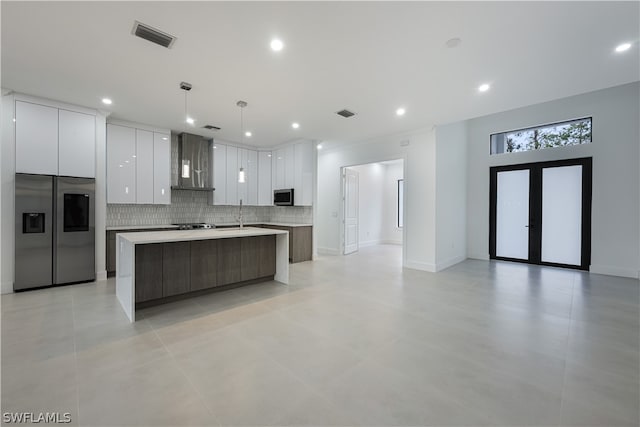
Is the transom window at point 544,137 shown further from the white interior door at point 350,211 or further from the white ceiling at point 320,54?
the white interior door at point 350,211

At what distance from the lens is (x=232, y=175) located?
6.73m

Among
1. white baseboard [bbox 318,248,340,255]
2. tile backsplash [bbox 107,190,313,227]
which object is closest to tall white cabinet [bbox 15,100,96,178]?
tile backsplash [bbox 107,190,313,227]

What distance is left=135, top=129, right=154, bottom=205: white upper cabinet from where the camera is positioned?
528 centimetres

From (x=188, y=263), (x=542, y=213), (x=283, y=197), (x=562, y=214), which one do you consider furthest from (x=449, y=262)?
(x=188, y=263)

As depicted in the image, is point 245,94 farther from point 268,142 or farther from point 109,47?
point 268,142

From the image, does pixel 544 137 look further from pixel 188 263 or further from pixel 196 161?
pixel 196 161

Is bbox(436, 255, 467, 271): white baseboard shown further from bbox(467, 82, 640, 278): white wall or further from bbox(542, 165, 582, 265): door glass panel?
bbox(467, 82, 640, 278): white wall

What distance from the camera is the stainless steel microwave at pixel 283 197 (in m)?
6.68

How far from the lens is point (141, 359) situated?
219 cm

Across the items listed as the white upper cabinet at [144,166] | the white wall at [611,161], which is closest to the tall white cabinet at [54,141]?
the white upper cabinet at [144,166]

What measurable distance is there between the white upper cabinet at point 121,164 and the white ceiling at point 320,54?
0.75 meters

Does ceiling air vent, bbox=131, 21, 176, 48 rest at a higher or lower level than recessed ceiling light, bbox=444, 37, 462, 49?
lower

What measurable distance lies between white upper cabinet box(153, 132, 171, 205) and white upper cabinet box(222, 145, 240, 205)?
1.33 m

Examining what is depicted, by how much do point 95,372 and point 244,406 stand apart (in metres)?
1.24
